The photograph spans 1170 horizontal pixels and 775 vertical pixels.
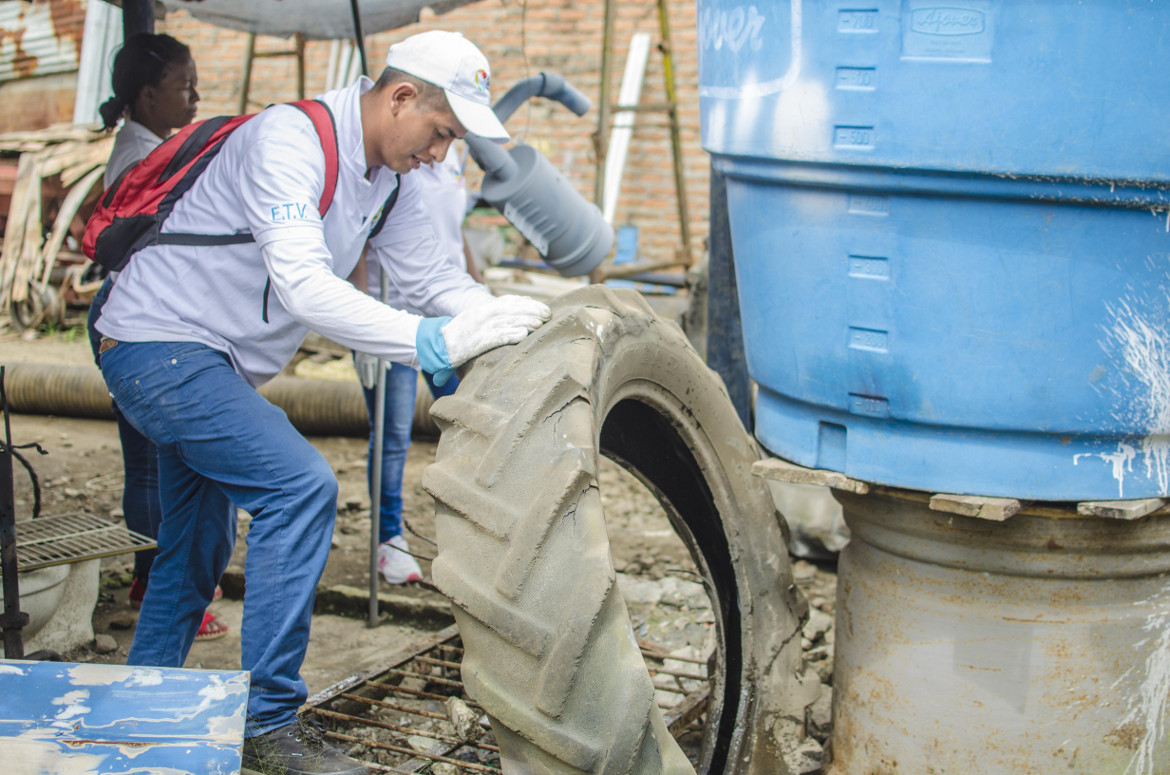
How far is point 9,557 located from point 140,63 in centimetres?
165

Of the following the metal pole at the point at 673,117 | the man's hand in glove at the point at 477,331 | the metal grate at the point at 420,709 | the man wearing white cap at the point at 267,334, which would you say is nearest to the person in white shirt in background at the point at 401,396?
A: the metal grate at the point at 420,709

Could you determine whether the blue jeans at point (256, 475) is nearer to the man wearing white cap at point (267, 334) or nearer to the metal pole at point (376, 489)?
the man wearing white cap at point (267, 334)

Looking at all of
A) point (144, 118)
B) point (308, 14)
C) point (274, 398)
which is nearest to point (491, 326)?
point (144, 118)

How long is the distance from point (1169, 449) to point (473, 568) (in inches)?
53.3

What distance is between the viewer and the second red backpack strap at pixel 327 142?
2336 mm


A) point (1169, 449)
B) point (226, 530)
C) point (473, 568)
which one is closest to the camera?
point (473, 568)

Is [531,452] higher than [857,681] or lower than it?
higher

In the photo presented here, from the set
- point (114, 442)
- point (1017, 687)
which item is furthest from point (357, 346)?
point (114, 442)

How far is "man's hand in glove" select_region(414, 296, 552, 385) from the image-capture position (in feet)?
6.44

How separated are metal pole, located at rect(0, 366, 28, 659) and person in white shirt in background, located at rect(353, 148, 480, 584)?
1.29m

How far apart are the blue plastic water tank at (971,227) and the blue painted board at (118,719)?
4.29ft

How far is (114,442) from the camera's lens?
5613 millimetres

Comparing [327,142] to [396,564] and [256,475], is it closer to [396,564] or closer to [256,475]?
[256,475]

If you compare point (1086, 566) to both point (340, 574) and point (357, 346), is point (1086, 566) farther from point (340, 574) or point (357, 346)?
point (340, 574)
